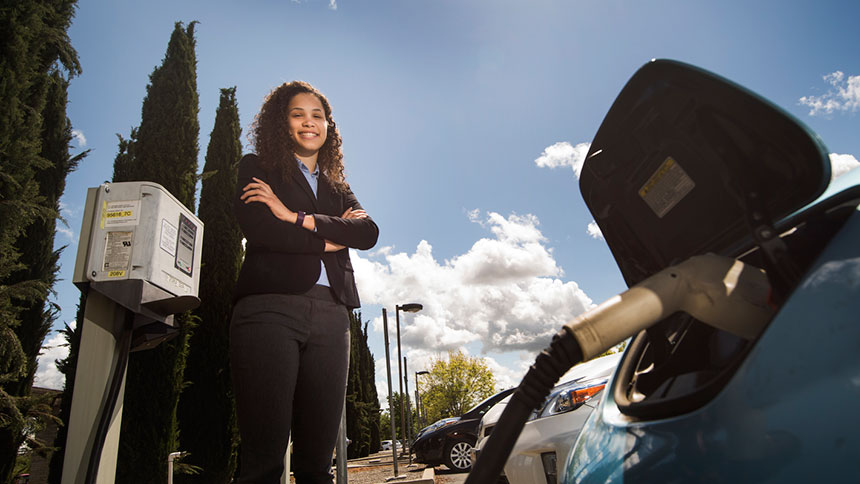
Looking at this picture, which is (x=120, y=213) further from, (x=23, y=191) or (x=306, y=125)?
(x=23, y=191)

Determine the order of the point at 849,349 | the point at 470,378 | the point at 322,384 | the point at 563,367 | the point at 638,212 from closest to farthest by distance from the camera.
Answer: the point at 849,349 < the point at 563,367 < the point at 638,212 < the point at 322,384 < the point at 470,378

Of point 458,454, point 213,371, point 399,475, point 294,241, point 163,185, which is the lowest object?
point 399,475

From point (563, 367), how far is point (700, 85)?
21.6 inches

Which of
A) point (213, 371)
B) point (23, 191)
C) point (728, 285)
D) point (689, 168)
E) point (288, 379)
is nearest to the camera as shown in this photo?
point (728, 285)

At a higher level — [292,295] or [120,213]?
[120,213]

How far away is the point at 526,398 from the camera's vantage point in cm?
88

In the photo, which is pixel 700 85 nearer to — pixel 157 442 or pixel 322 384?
pixel 322 384

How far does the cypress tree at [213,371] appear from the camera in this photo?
8086mm

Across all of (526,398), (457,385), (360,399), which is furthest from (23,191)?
(457,385)

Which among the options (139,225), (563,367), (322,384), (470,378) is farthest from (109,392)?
(470,378)

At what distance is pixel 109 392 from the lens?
246 cm

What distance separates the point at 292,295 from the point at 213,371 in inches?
296

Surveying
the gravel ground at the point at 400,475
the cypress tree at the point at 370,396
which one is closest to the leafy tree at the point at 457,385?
the cypress tree at the point at 370,396

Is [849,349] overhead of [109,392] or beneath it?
→ beneath
